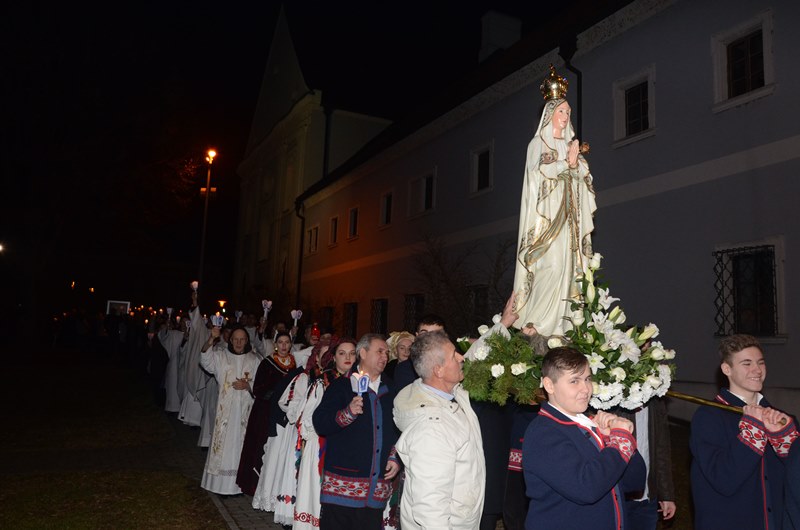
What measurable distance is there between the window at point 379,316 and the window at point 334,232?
195 inches

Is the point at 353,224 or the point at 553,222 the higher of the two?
the point at 353,224

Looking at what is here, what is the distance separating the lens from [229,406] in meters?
8.44

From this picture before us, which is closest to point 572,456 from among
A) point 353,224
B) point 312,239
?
point 353,224

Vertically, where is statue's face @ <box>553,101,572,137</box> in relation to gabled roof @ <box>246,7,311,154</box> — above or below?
below

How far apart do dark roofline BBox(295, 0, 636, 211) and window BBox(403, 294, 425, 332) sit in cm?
510

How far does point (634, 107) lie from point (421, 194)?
881 cm

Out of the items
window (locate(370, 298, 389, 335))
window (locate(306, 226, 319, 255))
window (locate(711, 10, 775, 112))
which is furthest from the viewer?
window (locate(306, 226, 319, 255))

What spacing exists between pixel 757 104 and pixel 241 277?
1387 inches

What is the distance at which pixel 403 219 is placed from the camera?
22.0 m

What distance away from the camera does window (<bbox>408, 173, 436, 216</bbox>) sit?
67.9ft

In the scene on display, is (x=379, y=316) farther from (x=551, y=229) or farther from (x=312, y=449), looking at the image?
(x=551, y=229)

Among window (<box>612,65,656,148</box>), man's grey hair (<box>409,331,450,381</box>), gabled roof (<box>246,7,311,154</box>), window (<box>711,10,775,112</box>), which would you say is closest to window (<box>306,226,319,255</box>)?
gabled roof (<box>246,7,311,154</box>)

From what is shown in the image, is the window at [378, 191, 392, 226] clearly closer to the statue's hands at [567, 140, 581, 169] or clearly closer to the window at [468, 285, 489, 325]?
the window at [468, 285, 489, 325]

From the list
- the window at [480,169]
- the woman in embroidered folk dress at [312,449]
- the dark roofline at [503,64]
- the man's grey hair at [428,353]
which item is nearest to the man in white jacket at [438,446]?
the man's grey hair at [428,353]
